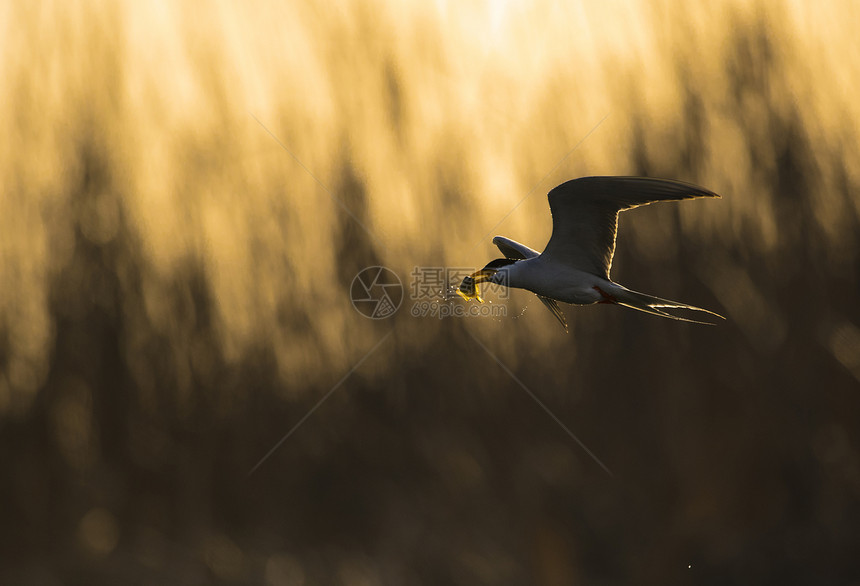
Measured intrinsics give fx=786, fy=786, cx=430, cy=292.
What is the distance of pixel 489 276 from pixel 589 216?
88cm

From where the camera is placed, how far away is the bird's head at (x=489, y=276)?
564 cm

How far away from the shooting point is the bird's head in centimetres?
564

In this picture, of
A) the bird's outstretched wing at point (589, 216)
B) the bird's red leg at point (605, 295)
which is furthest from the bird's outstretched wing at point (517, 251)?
the bird's red leg at point (605, 295)

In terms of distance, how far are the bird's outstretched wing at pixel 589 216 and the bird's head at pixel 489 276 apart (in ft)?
1.06

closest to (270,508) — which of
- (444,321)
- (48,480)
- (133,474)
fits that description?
(133,474)

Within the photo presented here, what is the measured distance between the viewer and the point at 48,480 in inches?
497

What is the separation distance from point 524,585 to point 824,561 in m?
5.71

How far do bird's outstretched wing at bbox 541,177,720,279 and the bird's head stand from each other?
322mm

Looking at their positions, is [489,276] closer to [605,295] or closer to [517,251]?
[517,251]

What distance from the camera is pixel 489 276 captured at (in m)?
5.93

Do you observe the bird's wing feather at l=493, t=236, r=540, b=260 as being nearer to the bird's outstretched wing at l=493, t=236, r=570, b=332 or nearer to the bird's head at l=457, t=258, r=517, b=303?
the bird's outstretched wing at l=493, t=236, r=570, b=332

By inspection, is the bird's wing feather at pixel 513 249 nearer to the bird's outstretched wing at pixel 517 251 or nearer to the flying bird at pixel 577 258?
the bird's outstretched wing at pixel 517 251

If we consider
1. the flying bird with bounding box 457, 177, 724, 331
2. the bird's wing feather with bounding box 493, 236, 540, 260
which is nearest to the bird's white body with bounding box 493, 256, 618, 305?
the flying bird with bounding box 457, 177, 724, 331

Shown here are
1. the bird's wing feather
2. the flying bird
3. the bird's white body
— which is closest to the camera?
the flying bird
